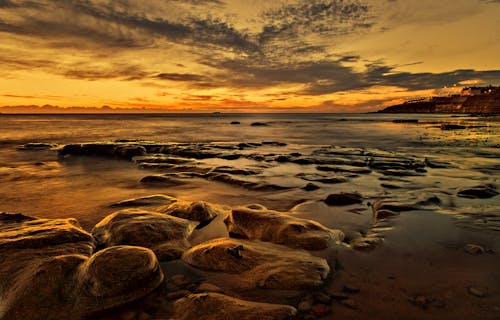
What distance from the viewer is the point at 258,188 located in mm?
6977

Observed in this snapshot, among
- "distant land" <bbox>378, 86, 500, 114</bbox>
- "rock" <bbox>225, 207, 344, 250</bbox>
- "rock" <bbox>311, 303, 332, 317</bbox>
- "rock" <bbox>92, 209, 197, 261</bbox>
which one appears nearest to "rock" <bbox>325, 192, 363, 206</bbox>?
"rock" <bbox>225, 207, 344, 250</bbox>

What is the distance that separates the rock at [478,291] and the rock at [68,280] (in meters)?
3.06

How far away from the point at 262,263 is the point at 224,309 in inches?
34.8

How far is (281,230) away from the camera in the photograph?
155 inches

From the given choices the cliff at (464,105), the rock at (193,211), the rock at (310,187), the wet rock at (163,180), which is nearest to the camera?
the rock at (193,211)

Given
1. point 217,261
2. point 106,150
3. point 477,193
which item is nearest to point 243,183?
point 217,261

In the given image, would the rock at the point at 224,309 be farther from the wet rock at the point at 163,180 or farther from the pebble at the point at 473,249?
the wet rock at the point at 163,180

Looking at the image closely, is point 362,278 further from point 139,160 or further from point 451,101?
point 451,101

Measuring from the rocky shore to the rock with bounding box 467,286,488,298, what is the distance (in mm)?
16

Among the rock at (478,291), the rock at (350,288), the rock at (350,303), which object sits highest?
the rock at (478,291)

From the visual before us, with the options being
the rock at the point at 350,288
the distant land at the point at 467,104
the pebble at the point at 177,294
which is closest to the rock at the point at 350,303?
the rock at the point at 350,288

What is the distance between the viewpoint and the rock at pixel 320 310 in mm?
2463

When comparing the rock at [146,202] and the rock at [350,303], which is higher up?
the rock at [146,202]

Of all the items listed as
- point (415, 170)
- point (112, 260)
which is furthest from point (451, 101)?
point (112, 260)
